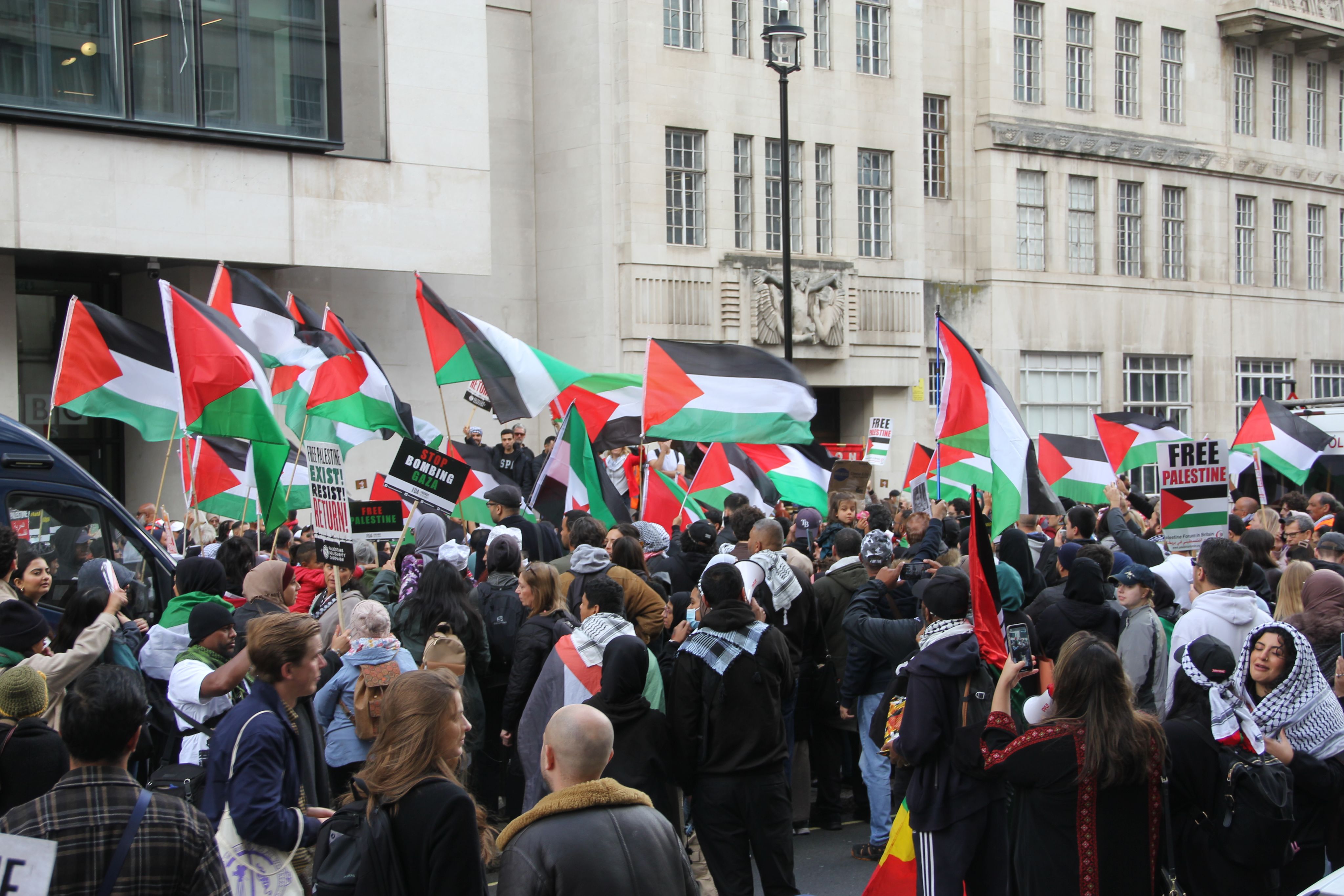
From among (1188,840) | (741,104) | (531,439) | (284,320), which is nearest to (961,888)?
(1188,840)

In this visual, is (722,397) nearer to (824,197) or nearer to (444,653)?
(444,653)

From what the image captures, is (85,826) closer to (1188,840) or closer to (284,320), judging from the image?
(1188,840)

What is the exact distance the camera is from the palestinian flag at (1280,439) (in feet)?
50.9

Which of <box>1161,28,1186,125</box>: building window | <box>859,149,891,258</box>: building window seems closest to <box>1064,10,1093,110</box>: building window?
<box>1161,28,1186,125</box>: building window

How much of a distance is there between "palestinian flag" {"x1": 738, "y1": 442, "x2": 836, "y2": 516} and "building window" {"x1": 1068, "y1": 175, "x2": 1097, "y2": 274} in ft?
70.7

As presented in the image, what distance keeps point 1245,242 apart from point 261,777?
3701 cm

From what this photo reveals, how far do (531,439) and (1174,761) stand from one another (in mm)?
19619

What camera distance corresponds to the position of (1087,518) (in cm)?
1001

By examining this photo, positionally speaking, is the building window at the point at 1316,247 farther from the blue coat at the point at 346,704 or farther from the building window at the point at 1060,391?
the blue coat at the point at 346,704

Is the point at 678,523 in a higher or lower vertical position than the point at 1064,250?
lower

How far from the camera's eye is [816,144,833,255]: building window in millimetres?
27672

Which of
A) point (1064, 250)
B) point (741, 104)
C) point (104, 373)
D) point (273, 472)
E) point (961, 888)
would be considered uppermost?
point (741, 104)

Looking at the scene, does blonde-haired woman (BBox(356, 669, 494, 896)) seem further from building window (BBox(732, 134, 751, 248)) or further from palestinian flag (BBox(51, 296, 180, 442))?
building window (BBox(732, 134, 751, 248))

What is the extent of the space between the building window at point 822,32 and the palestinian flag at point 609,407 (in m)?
16.7
